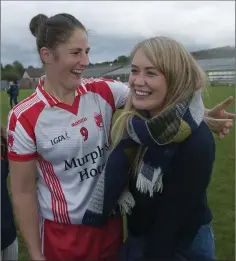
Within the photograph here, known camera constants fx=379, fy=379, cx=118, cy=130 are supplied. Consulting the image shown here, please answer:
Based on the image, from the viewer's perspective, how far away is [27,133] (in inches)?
69.0

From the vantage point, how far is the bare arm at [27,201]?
1.78 m

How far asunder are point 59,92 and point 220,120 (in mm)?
838

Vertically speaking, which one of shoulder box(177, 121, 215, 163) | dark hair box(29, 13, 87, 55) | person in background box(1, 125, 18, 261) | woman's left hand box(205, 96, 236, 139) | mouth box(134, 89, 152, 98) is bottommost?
person in background box(1, 125, 18, 261)

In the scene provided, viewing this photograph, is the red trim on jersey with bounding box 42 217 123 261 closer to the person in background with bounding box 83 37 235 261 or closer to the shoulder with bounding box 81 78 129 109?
the person in background with bounding box 83 37 235 261

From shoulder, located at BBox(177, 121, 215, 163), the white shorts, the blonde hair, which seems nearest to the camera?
shoulder, located at BBox(177, 121, 215, 163)

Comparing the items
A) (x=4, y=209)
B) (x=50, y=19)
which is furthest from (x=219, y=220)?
(x=50, y=19)

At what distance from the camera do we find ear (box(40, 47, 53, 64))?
6.13ft

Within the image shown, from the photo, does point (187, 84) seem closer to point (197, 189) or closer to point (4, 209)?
point (197, 189)

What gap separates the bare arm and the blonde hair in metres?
0.71

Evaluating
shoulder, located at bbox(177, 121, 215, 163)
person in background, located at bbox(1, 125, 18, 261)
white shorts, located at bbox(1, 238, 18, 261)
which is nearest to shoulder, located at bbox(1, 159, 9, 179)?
person in background, located at bbox(1, 125, 18, 261)

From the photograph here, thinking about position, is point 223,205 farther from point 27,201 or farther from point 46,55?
point 46,55

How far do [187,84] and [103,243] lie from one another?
923mm

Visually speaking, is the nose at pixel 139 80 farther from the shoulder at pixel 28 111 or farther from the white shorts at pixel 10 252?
the white shorts at pixel 10 252

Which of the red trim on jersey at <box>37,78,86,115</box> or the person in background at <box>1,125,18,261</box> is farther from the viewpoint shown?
the person in background at <box>1,125,18,261</box>
